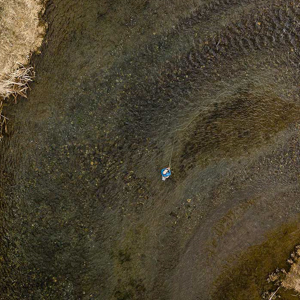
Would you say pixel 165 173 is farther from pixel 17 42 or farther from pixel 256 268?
pixel 17 42

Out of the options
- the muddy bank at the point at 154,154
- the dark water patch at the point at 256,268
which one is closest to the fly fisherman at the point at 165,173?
the muddy bank at the point at 154,154

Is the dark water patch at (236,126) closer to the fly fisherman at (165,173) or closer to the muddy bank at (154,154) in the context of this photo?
the muddy bank at (154,154)

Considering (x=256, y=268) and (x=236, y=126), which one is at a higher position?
(x=236, y=126)

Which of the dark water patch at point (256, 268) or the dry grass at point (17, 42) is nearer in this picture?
the dry grass at point (17, 42)

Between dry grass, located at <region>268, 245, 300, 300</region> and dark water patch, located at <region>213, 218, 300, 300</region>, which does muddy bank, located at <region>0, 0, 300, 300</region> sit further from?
dry grass, located at <region>268, 245, 300, 300</region>

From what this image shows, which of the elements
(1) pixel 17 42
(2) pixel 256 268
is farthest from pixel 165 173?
(1) pixel 17 42

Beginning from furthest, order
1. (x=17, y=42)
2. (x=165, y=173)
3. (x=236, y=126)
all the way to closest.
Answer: (x=236, y=126), (x=165, y=173), (x=17, y=42)

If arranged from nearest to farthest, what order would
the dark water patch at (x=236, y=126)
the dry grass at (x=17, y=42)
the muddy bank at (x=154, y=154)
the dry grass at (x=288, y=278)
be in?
the dry grass at (x=17, y=42), the muddy bank at (x=154, y=154), the dark water patch at (x=236, y=126), the dry grass at (x=288, y=278)
